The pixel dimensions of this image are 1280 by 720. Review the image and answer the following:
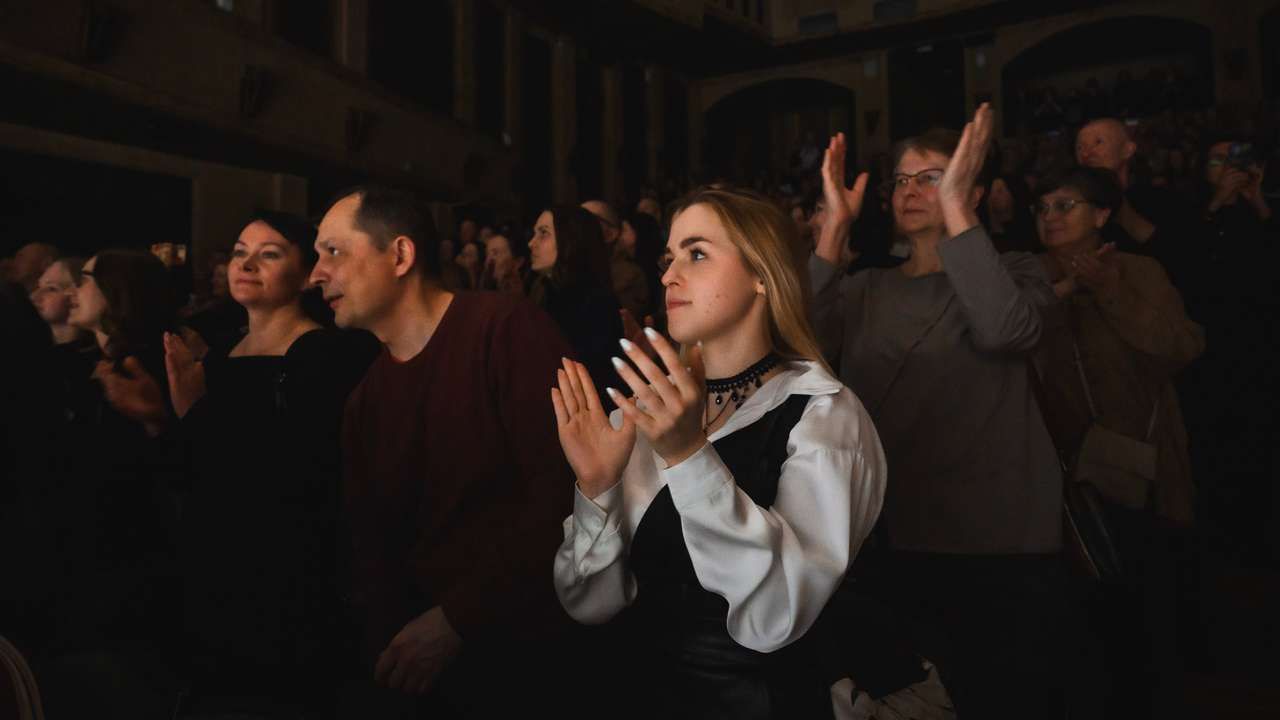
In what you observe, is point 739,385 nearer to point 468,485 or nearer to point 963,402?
point 468,485

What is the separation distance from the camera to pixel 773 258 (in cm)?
155

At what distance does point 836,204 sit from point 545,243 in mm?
1829

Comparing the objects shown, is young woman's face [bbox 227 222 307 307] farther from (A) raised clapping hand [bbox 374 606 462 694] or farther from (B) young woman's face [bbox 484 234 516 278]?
(B) young woman's face [bbox 484 234 516 278]

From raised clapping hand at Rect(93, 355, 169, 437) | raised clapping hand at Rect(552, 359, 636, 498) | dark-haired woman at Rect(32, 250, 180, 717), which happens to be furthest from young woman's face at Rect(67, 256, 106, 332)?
raised clapping hand at Rect(552, 359, 636, 498)

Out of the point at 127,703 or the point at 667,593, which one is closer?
the point at 667,593

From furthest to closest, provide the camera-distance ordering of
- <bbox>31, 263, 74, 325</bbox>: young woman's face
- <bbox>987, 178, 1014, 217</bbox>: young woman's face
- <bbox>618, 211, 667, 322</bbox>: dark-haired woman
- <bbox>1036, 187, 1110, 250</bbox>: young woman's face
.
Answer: <bbox>618, 211, 667, 322</bbox>: dark-haired woman → <bbox>987, 178, 1014, 217</bbox>: young woman's face → <bbox>31, 263, 74, 325</bbox>: young woman's face → <bbox>1036, 187, 1110, 250</bbox>: young woman's face

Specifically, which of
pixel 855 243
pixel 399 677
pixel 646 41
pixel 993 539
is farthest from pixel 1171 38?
pixel 399 677

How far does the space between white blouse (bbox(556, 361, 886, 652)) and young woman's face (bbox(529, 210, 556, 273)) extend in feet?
7.37

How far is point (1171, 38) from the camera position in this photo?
1599cm

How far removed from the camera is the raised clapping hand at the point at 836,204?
2.07 meters

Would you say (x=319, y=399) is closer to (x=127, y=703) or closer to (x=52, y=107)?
(x=127, y=703)

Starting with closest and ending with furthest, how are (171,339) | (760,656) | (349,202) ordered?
(760,656)
(349,202)
(171,339)

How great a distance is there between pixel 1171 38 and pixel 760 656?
18.7m

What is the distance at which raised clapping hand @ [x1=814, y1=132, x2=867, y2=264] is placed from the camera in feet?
6.79
